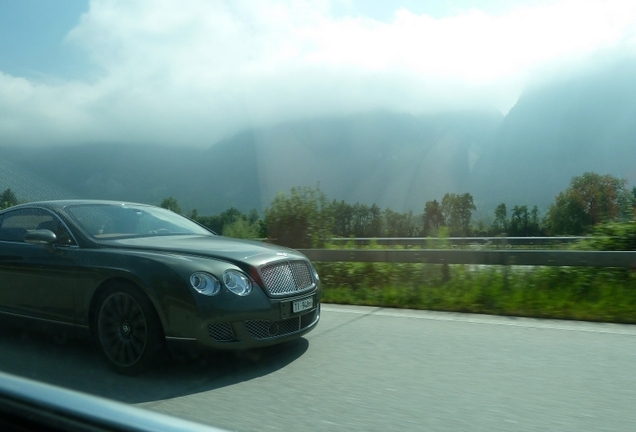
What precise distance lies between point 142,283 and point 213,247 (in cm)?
77

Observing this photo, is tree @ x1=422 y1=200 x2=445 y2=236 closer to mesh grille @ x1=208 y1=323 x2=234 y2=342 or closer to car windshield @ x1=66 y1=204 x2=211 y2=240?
car windshield @ x1=66 y1=204 x2=211 y2=240

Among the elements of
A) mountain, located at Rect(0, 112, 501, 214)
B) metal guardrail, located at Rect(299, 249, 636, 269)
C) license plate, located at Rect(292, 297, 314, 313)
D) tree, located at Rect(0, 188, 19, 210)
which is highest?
mountain, located at Rect(0, 112, 501, 214)

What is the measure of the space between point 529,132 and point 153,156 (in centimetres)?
3839

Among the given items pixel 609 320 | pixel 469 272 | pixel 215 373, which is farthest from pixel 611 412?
pixel 469 272

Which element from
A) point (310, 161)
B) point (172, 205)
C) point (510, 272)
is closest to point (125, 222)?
point (172, 205)

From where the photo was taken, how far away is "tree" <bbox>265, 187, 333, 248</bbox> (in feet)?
45.3

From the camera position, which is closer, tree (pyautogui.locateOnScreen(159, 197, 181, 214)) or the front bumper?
the front bumper

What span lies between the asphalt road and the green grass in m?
0.82

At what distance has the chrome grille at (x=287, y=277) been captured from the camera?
5.18 meters

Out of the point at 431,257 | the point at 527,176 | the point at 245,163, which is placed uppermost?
the point at 245,163

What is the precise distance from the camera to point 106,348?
5.07 metres

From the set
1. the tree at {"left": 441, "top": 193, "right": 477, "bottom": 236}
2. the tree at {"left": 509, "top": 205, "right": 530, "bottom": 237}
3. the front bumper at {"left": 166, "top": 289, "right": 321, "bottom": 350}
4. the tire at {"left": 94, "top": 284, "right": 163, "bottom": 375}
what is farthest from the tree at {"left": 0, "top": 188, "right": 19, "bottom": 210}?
the tree at {"left": 509, "top": 205, "right": 530, "bottom": 237}

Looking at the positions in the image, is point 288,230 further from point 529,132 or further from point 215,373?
point 529,132

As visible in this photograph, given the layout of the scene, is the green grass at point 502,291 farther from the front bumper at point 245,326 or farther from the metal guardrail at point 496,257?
the front bumper at point 245,326
